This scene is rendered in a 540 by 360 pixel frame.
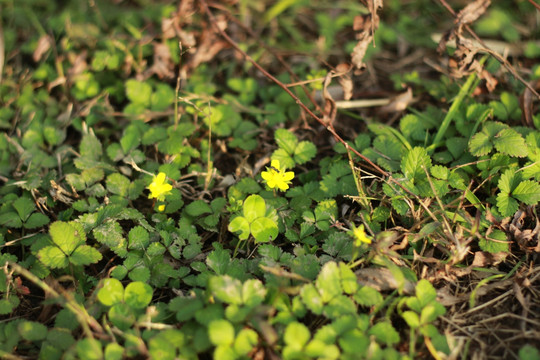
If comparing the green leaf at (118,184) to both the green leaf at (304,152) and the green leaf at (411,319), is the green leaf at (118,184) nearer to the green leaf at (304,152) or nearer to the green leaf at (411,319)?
the green leaf at (304,152)

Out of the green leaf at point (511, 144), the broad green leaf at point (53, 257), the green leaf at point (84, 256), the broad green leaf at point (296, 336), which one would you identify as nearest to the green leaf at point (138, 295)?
the green leaf at point (84, 256)

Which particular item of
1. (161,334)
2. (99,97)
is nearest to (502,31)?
(99,97)

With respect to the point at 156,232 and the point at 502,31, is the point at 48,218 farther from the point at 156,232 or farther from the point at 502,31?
the point at 502,31

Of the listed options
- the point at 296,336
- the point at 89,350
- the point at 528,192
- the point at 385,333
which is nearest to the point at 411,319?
the point at 385,333

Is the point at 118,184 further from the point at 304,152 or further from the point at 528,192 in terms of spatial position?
the point at 528,192

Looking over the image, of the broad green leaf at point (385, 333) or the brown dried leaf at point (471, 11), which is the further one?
the brown dried leaf at point (471, 11)

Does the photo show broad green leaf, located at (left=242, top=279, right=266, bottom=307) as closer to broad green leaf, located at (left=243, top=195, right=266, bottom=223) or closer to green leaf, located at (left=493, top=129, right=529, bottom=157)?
broad green leaf, located at (left=243, top=195, right=266, bottom=223)

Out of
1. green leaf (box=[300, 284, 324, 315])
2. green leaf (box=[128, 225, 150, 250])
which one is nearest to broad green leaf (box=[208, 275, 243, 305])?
green leaf (box=[300, 284, 324, 315])
